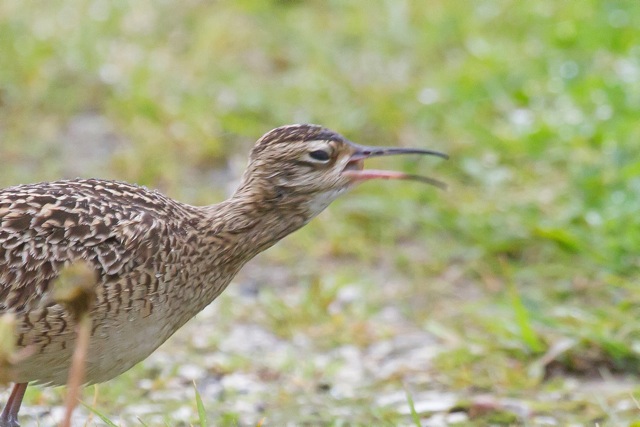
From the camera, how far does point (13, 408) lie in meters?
4.63

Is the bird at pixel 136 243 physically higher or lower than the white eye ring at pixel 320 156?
lower

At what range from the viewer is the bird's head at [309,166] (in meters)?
4.72

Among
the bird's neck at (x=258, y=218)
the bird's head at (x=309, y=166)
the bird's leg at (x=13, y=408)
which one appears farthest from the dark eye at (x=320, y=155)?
the bird's leg at (x=13, y=408)

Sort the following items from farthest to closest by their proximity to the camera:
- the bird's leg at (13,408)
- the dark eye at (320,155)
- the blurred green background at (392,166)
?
the blurred green background at (392,166) → the dark eye at (320,155) → the bird's leg at (13,408)

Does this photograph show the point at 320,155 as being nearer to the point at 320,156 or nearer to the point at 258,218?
the point at 320,156

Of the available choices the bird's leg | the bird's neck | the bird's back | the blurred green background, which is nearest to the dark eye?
the bird's neck

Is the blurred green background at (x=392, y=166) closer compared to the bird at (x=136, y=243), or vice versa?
the bird at (x=136, y=243)

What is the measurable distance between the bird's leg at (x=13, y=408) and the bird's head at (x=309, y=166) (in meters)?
1.19

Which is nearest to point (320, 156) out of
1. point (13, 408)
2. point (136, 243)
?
point (136, 243)

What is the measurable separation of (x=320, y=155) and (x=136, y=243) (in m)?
0.82

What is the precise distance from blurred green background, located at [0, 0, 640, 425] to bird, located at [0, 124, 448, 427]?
0.76 metres

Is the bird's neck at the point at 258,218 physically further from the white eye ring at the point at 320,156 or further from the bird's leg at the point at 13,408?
the bird's leg at the point at 13,408

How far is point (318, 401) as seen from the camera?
18.4 feet

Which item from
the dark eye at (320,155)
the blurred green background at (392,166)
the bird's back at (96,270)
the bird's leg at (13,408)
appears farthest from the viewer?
the blurred green background at (392,166)
